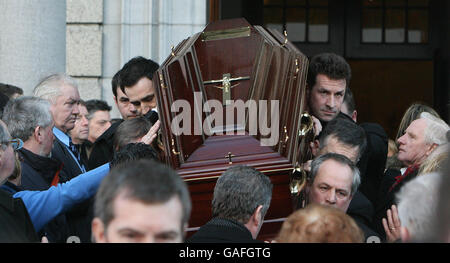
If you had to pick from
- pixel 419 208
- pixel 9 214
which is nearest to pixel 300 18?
pixel 9 214

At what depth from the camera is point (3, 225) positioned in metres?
3.26

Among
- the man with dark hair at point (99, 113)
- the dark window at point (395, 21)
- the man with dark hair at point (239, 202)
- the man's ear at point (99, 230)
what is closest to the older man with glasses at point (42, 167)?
the man with dark hair at point (239, 202)

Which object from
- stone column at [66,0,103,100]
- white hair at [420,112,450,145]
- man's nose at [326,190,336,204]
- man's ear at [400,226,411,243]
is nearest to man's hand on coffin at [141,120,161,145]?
man's nose at [326,190,336,204]

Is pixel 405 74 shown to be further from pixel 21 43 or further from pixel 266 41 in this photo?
pixel 266 41

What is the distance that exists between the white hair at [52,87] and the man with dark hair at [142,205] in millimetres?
2724

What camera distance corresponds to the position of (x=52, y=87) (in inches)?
199

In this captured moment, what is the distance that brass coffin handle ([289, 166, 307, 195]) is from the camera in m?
3.90

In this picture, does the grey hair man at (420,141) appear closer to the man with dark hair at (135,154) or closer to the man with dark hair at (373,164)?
the man with dark hair at (373,164)

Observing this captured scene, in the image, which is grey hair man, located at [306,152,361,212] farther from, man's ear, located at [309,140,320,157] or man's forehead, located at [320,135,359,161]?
man's ear, located at [309,140,320,157]

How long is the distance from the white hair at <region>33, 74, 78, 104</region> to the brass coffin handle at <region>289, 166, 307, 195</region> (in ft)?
5.88

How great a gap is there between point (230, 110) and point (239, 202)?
0.79 metres

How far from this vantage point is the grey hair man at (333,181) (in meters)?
4.16

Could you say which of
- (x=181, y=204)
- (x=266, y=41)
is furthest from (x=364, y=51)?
(x=181, y=204)

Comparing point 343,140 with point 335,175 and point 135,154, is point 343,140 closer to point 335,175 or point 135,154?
point 335,175
